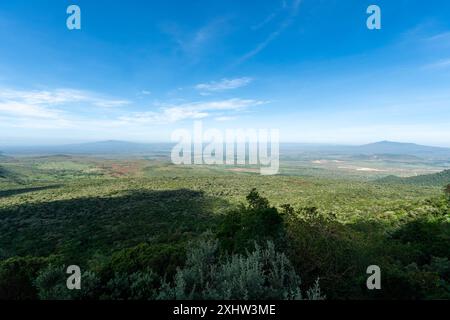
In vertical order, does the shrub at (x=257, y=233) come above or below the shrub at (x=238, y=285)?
below

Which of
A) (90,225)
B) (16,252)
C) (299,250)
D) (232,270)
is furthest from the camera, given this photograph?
(90,225)

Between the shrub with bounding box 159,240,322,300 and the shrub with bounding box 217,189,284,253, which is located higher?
the shrub with bounding box 159,240,322,300

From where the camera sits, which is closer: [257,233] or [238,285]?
[238,285]

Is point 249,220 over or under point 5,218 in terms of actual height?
over

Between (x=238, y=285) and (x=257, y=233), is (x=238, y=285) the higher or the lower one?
the higher one

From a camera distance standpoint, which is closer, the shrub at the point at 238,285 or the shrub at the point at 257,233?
the shrub at the point at 238,285

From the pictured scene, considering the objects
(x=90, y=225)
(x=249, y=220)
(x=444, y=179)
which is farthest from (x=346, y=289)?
(x=444, y=179)

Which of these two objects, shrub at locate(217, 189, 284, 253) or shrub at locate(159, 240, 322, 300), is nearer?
shrub at locate(159, 240, 322, 300)
